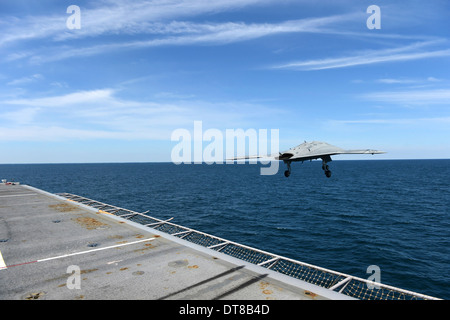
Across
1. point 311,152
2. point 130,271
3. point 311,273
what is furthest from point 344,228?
point 311,152

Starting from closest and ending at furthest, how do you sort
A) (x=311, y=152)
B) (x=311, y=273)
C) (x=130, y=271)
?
(x=311, y=152), (x=130, y=271), (x=311, y=273)

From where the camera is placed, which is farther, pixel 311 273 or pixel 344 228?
pixel 344 228

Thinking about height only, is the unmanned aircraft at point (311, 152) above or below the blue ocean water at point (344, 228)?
above

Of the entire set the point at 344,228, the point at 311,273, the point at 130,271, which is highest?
the point at 130,271

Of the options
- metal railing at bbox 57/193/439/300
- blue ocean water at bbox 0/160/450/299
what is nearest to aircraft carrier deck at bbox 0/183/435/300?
metal railing at bbox 57/193/439/300

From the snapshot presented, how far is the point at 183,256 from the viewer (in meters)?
14.4

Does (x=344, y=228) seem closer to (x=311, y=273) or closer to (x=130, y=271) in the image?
(x=311, y=273)

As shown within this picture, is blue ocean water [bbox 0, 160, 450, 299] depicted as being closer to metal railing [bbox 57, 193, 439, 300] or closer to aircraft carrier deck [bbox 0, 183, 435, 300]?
metal railing [bbox 57, 193, 439, 300]

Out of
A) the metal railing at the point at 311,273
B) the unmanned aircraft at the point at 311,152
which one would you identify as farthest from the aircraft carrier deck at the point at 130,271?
the unmanned aircraft at the point at 311,152

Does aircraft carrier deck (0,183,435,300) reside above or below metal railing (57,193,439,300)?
above

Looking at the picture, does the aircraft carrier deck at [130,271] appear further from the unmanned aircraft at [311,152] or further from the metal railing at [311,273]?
the unmanned aircraft at [311,152]

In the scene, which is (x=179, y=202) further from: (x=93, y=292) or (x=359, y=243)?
(x=93, y=292)
